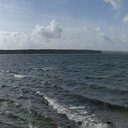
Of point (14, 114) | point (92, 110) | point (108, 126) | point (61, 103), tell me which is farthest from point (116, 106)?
point (14, 114)

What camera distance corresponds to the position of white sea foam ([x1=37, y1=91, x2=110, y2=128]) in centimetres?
1800

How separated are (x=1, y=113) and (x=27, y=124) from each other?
12.5 feet

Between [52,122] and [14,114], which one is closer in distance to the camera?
[52,122]

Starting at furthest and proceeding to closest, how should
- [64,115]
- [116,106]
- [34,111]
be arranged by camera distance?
[116,106] < [34,111] < [64,115]

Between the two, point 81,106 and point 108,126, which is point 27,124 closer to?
point 108,126

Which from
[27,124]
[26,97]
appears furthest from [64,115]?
[26,97]

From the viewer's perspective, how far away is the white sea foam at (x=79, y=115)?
18000mm

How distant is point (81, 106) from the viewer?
2384 cm

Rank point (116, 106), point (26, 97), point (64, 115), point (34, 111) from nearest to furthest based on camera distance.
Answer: point (64, 115)
point (34, 111)
point (116, 106)
point (26, 97)

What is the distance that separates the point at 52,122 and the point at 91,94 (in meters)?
11.3

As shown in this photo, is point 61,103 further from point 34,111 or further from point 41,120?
point 41,120

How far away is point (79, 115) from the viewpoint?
2030 cm

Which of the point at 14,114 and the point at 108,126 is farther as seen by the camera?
the point at 14,114

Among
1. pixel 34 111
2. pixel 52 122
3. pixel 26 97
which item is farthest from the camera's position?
pixel 26 97
